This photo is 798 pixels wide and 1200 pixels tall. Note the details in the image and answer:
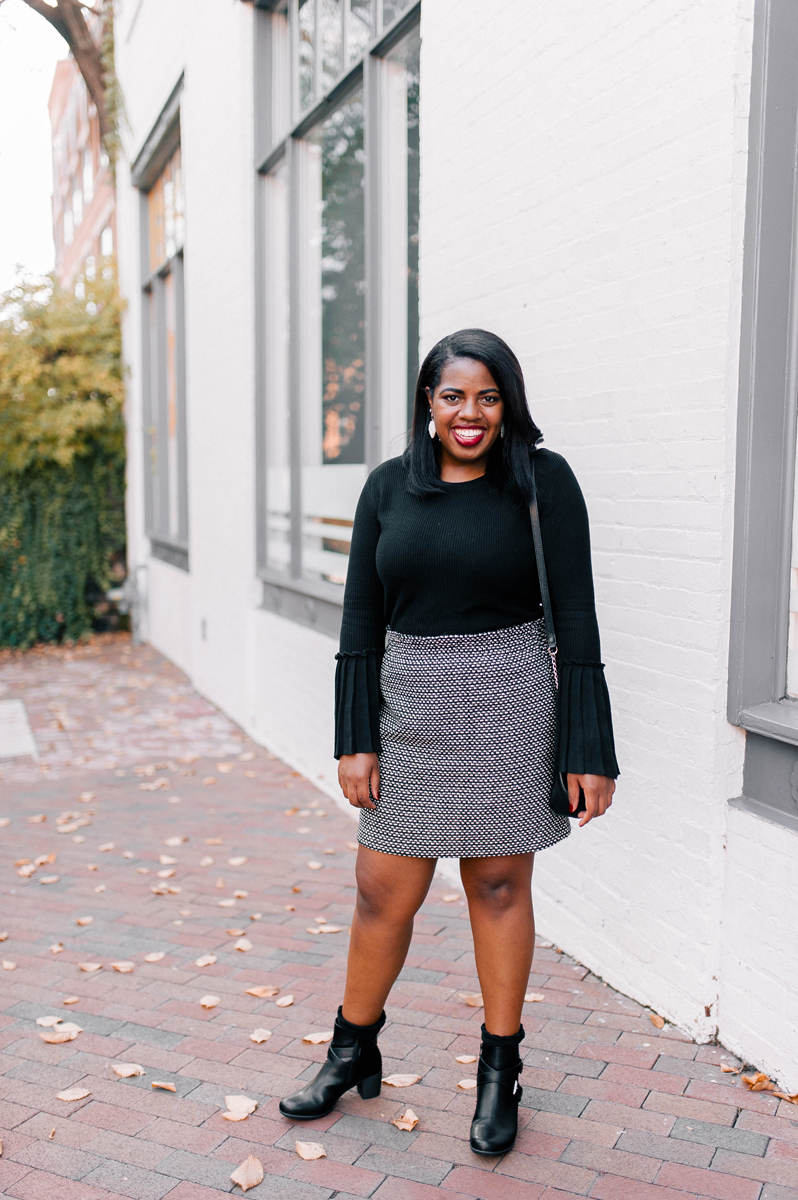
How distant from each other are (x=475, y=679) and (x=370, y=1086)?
1138 millimetres

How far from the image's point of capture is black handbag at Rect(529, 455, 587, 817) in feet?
7.90

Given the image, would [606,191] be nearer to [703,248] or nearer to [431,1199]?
[703,248]

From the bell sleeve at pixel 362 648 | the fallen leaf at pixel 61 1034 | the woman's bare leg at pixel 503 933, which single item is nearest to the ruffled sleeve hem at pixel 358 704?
the bell sleeve at pixel 362 648

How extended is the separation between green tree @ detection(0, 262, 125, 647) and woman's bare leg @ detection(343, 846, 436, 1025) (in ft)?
29.9

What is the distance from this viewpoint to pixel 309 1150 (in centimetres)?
254

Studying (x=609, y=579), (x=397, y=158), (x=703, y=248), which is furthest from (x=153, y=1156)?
(x=397, y=158)

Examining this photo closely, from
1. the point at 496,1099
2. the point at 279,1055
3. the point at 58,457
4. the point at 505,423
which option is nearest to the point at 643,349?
the point at 505,423

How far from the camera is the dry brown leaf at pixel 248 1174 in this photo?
242 cm

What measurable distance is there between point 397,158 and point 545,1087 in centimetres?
414

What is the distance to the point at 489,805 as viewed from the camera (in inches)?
96.6

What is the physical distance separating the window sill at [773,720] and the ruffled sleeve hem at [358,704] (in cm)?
98

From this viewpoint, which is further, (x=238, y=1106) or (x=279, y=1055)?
(x=279, y=1055)

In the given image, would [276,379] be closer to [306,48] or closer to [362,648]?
[306,48]

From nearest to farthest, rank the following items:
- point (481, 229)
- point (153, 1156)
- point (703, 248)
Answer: point (153, 1156) < point (703, 248) < point (481, 229)
